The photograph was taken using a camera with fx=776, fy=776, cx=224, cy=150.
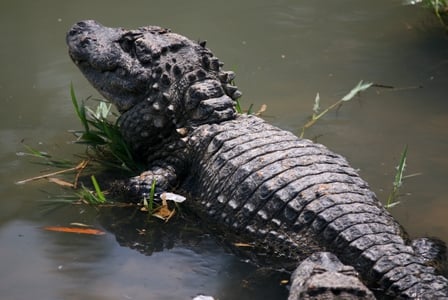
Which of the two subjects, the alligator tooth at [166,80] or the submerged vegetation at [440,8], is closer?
the alligator tooth at [166,80]

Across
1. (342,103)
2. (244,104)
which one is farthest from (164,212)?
(342,103)

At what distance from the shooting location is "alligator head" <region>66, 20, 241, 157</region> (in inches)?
189

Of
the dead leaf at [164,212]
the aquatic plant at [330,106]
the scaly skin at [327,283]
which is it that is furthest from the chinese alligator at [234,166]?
the aquatic plant at [330,106]

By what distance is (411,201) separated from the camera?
4707mm

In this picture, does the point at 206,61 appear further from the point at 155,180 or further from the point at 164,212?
the point at 164,212

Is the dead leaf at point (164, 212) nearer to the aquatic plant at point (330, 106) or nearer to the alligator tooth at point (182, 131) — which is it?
the alligator tooth at point (182, 131)

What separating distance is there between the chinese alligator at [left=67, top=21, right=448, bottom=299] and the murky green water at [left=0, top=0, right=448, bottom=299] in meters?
0.29

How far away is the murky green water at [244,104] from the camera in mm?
3979

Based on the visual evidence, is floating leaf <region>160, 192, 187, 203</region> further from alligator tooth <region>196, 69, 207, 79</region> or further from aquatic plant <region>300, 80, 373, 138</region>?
aquatic plant <region>300, 80, 373, 138</region>

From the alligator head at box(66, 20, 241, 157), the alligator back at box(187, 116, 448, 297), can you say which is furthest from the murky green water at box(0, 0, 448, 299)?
the alligator head at box(66, 20, 241, 157)

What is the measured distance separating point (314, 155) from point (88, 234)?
135 cm

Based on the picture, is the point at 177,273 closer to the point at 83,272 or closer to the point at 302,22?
the point at 83,272

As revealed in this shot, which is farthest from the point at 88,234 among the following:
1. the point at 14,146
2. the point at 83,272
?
the point at 14,146

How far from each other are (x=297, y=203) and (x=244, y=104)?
2060mm
